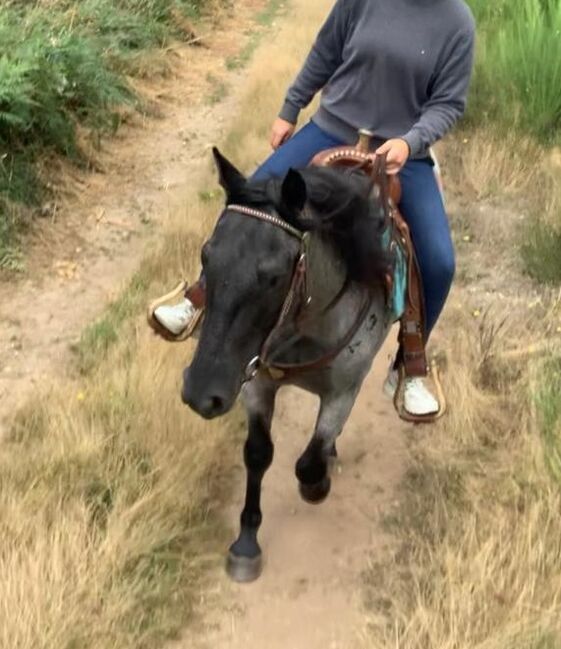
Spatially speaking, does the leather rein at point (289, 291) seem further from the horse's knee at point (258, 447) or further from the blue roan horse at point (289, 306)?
the horse's knee at point (258, 447)

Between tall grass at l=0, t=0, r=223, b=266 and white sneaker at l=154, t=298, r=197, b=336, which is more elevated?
white sneaker at l=154, t=298, r=197, b=336

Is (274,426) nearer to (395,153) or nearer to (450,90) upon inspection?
(395,153)

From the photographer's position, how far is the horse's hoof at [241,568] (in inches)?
141

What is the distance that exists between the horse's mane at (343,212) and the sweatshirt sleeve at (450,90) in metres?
0.55

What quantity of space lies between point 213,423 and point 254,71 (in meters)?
7.44

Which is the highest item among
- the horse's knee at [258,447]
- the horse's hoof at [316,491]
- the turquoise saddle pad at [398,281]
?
the turquoise saddle pad at [398,281]

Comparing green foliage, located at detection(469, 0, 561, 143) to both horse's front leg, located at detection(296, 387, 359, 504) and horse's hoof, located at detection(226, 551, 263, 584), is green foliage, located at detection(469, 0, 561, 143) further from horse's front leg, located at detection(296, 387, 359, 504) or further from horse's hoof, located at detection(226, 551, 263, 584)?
horse's hoof, located at detection(226, 551, 263, 584)

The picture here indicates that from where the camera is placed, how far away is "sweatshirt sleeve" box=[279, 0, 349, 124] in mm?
3832

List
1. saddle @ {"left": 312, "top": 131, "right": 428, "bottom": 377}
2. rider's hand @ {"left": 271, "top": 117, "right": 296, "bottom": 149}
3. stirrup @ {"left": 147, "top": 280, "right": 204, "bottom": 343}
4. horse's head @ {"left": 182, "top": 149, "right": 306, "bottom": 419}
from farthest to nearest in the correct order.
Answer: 1. rider's hand @ {"left": 271, "top": 117, "right": 296, "bottom": 149}
2. stirrup @ {"left": 147, "top": 280, "right": 204, "bottom": 343}
3. saddle @ {"left": 312, "top": 131, "right": 428, "bottom": 377}
4. horse's head @ {"left": 182, "top": 149, "right": 306, "bottom": 419}

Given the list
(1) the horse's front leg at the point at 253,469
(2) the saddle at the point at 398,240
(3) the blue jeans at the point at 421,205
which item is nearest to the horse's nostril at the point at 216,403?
(1) the horse's front leg at the point at 253,469

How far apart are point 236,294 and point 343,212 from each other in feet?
1.86

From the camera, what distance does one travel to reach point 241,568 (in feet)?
11.7

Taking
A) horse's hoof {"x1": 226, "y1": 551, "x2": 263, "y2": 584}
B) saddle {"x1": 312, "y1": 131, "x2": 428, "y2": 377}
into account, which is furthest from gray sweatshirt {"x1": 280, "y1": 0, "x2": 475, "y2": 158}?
horse's hoof {"x1": 226, "y1": 551, "x2": 263, "y2": 584}

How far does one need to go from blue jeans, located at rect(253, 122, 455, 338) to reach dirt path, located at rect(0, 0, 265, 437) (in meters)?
1.78
